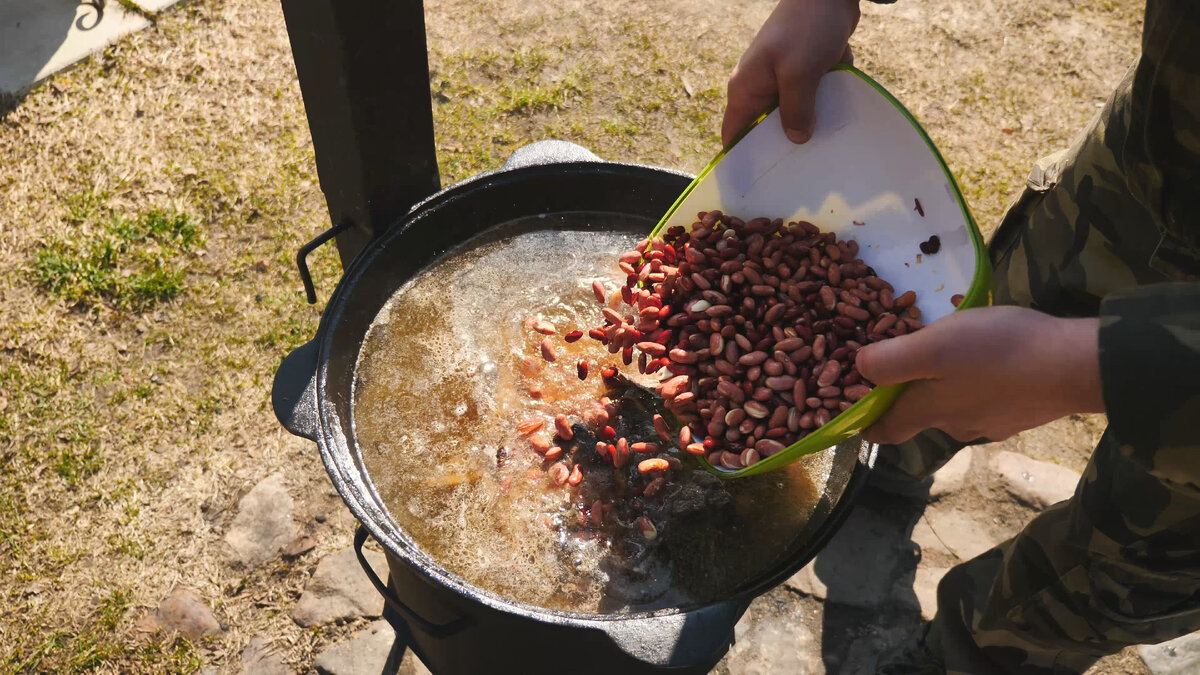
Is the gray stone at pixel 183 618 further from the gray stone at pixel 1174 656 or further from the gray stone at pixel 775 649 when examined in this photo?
the gray stone at pixel 1174 656

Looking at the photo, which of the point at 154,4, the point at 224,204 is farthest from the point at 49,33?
the point at 224,204

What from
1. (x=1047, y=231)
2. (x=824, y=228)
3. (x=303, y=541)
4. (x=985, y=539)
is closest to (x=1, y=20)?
(x=303, y=541)

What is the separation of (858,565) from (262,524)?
1.71 metres

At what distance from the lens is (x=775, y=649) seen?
2359 mm

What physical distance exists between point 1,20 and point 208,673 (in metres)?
2.91

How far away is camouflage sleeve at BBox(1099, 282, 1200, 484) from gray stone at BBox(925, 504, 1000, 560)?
54.0 inches

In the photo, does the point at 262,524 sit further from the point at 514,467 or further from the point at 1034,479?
the point at 1034,479

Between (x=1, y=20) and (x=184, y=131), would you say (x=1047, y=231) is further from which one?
(x=1, y=20)

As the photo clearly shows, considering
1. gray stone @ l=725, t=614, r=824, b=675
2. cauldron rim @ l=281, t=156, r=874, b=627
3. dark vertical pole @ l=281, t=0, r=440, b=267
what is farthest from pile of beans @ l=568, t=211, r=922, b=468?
gray stone @ l=725, t=614, r=824, b=675

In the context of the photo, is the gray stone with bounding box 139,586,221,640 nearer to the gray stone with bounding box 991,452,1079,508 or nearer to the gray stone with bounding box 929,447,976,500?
the gray stone with bounding box 929,447,976,500

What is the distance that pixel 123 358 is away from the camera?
2.78 meters

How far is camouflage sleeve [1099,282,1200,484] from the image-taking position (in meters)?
1.21

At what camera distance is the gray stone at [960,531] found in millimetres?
2568

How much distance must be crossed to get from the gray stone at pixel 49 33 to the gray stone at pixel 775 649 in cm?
333
